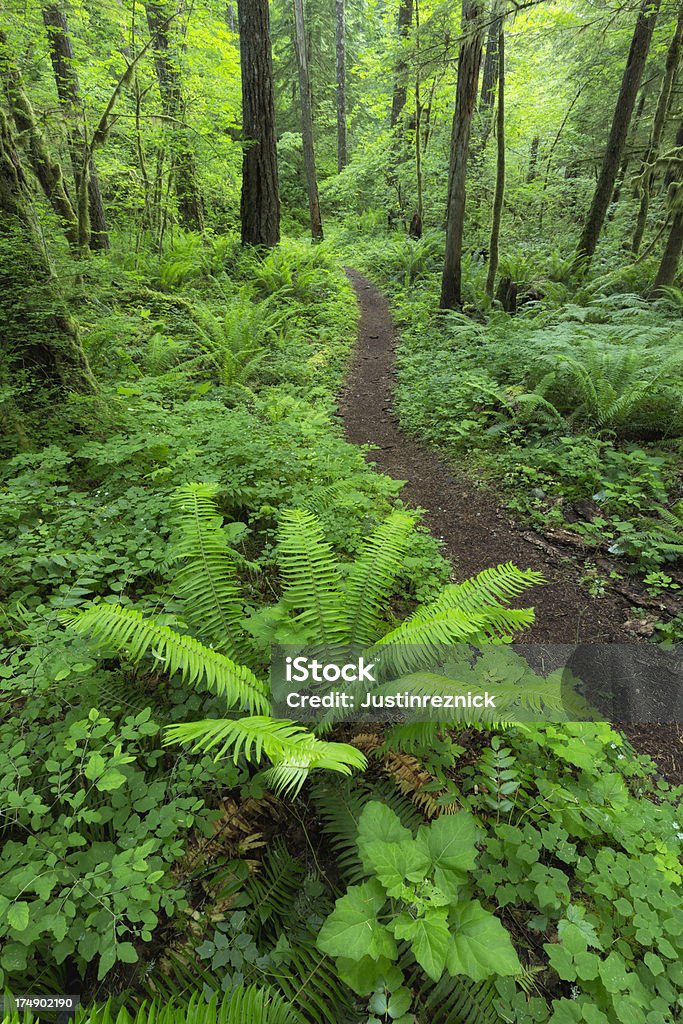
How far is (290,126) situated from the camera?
2023cm

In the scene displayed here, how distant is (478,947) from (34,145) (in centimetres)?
867

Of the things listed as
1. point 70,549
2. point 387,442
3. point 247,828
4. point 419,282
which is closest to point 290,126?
point 419,282

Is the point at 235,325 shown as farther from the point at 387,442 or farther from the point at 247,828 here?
the point at 247,828

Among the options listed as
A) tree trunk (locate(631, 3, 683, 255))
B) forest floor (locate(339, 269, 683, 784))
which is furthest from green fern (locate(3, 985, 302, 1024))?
tree trunk (locate(631, 3, 683, 255))

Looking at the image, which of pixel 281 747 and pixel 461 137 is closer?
pixel 281 747

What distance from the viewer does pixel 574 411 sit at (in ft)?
17.1

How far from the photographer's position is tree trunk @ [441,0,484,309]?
6.68 meters

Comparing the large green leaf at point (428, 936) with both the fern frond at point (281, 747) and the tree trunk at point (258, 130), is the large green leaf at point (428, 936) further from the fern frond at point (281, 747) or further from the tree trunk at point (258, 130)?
the tree trunk at point (258, 130)

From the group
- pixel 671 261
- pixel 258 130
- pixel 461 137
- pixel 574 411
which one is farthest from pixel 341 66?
pixel 574 411

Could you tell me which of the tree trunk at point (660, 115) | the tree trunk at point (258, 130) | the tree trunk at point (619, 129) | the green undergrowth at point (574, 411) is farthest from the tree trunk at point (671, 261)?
the tree trunk at point (258, 130)

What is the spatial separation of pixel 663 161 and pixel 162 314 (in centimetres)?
799

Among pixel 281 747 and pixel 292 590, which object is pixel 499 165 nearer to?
pixel 292 590

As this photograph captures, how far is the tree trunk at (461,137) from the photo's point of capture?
6.68 metres

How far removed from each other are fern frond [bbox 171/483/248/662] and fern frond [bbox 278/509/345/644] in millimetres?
279
